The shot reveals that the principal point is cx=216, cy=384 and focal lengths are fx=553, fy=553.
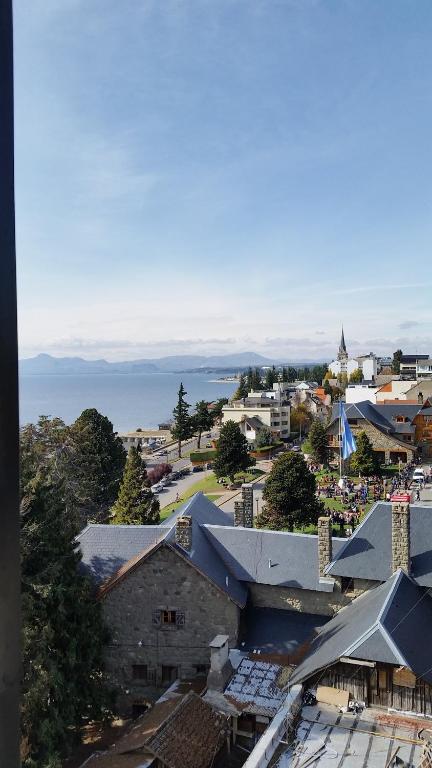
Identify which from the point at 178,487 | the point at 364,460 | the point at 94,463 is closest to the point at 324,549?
the point at 94,463

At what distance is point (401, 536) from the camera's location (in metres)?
12.2

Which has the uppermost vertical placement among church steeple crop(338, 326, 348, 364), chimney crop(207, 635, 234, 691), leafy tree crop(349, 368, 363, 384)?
church steeple crop(338, 326, 348, 364)

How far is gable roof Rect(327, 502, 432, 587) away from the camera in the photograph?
1234cm

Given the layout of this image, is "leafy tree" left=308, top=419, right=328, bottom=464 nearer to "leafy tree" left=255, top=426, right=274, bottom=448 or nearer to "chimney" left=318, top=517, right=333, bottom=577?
"leafy tree" left=255, top=426, right=274, bottom=448

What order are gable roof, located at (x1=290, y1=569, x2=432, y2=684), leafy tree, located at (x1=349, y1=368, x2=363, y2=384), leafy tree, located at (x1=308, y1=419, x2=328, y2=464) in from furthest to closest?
1. leafy tree, located at (x1=349, y1=368, x2=363, y2=384)
2. leafy tree, located at (x1=308, y1=419, x2=328, y2=464)
3. gable roof, located at (x1=290, y1=569, x2=432, y2=684)

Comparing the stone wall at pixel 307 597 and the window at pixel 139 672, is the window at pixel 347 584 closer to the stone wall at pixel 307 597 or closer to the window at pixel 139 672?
the stone wall at pixel 307 597

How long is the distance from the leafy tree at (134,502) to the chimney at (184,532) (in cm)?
1003

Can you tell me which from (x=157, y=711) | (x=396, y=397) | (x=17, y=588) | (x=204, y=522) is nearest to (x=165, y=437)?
(x=396, y=397)

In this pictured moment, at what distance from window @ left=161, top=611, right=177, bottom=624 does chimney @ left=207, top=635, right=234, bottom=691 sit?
147 centimetres

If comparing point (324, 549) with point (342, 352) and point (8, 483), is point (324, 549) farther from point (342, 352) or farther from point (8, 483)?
point (342, 352)

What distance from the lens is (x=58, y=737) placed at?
1058 centimetres

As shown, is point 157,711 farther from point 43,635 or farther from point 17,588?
point 17,588

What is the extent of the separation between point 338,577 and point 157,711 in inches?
193

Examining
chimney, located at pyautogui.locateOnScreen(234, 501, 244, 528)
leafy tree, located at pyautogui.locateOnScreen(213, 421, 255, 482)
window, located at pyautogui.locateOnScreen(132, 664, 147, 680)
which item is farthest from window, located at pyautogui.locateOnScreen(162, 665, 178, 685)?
leafy tree, located at pyautogui.locateOnScreen(213, 421, 255, 482)
